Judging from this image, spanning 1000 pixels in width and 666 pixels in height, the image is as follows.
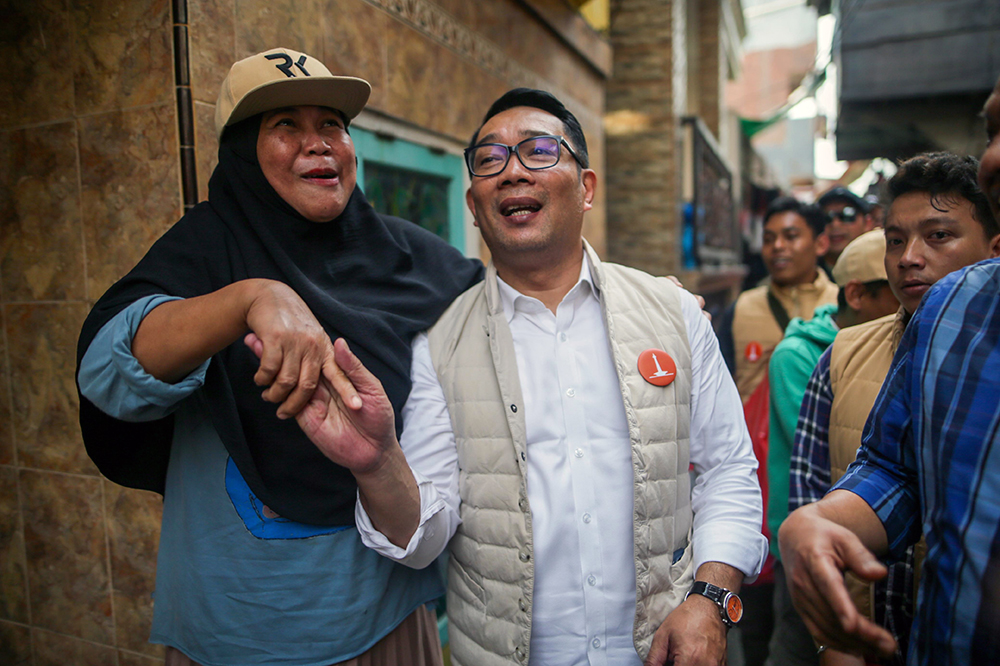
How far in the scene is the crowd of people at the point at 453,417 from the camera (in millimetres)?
1349

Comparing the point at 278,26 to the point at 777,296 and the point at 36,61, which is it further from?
the point at 777,296

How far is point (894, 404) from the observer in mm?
1219

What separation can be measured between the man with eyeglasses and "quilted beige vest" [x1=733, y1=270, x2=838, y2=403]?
2.01 meters

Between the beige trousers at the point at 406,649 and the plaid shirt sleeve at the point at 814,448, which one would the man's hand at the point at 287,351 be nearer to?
the beige trousers at the point at 406,649

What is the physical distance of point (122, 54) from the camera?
6.99 feet

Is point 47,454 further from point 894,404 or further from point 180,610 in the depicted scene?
point 894,404

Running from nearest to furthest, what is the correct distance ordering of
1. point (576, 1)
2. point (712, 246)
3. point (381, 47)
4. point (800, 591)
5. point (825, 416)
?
point (800, 591) < point (825, 416) < point (381, 47) < point (576, 1) < point (712, 246)

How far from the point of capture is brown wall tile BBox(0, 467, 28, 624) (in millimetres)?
2488

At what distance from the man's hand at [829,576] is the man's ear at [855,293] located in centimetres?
169

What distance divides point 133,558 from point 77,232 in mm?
1193

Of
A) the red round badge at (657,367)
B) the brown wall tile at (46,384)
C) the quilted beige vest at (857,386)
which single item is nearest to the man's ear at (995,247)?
the quilted beige vest at (857,386)

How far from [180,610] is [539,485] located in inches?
39.2

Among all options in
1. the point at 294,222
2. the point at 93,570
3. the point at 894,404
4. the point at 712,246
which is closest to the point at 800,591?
the point at 894,404

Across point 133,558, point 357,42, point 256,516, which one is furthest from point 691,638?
point 357,42
